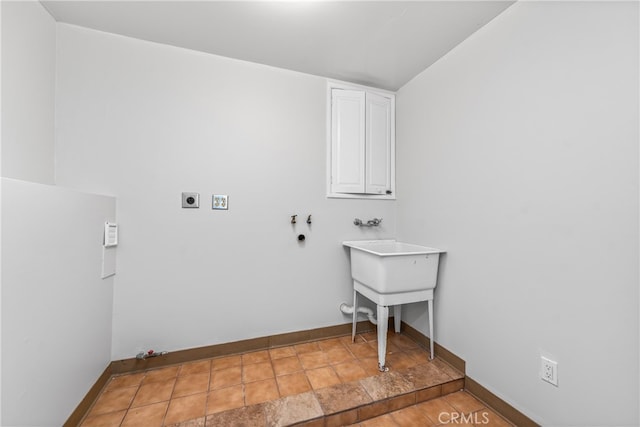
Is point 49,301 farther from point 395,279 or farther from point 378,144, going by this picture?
point 378,144

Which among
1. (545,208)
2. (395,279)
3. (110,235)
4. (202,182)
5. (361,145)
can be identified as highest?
(361,145)

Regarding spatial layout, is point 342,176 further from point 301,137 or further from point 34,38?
point 34,38

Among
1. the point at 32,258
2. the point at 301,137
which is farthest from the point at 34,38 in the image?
the point at 301,137

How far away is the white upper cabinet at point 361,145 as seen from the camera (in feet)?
7.10

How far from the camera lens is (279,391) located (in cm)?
149

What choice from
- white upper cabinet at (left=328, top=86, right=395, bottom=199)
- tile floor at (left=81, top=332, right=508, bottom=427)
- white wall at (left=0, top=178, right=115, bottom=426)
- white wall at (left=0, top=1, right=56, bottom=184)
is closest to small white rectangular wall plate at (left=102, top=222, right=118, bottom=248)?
white wall at (left=0, top=178, right=115, bottom=426)

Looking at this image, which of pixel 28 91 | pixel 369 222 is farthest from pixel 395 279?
pixel 28 91

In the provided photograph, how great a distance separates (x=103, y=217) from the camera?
151 cm

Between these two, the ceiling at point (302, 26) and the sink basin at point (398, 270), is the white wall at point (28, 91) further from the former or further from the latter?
the sink basin at point (398, 270)

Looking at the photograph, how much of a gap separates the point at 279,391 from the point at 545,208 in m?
1.77

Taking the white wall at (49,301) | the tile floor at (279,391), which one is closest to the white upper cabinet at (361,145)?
the tile floor at (279,391)

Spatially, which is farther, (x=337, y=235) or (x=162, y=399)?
(x=337, y=235)

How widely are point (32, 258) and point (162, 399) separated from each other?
103 cm

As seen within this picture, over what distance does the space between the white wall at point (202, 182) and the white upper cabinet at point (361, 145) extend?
119mm
